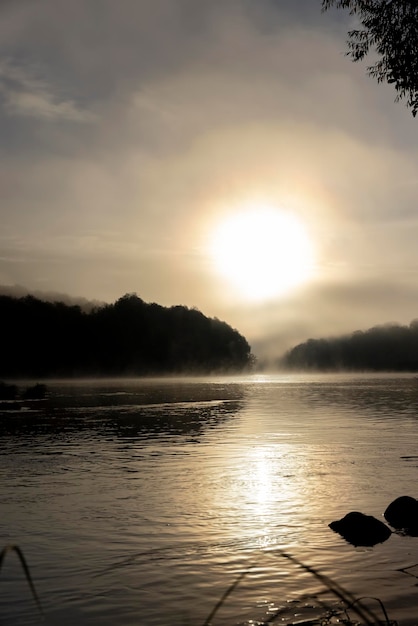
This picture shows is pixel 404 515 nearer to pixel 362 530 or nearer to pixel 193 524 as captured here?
pixel 362 530

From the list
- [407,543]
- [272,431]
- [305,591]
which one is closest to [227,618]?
[305,591]

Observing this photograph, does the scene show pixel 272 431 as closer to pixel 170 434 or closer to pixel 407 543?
pixel 170 434

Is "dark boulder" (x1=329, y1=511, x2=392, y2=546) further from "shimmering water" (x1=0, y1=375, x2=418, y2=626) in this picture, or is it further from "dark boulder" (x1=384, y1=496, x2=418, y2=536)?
"dark boulder" (x1=384, y1=496, x2=418, y2=536)

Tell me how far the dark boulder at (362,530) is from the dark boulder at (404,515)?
143 cm

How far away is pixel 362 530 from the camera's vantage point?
2541 centimetres

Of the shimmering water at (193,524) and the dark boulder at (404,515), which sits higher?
the dark boulder at (404,515)

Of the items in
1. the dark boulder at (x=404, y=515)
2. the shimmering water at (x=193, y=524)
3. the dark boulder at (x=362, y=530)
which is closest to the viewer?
the shimmering water at (x=193, y=524)

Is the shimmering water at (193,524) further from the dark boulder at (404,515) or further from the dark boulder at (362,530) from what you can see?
the dark boulder at (404,515)

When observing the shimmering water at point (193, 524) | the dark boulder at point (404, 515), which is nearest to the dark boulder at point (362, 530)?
Answer: the shimmering water at point (193, 524)

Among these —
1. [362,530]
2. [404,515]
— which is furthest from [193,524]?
[404,515]

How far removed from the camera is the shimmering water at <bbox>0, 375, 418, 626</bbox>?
1811cm

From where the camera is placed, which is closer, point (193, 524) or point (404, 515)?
point (404, 515)

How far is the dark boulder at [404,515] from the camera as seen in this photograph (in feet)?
88.7

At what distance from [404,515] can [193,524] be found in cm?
786
